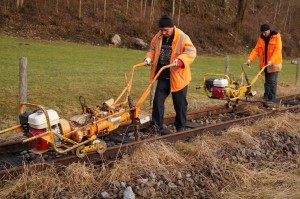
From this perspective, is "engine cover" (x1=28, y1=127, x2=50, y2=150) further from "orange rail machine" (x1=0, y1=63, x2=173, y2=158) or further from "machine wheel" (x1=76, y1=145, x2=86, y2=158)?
"machine wheel" (x1=76, y1=145, x2=86, y2=158)

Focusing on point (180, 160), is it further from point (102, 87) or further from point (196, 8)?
point (196, 8)

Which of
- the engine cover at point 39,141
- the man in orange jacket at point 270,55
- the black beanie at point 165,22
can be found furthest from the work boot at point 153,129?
the man in orange jacket at point 270,55

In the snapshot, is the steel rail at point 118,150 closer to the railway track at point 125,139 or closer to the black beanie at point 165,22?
the railway track at point 125,139

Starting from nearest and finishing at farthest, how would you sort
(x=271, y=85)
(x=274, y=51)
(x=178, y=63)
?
(x=178, y=63), (x=274, y=51), (x=271, y=85)

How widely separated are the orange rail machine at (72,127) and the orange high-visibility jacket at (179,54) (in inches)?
37.3

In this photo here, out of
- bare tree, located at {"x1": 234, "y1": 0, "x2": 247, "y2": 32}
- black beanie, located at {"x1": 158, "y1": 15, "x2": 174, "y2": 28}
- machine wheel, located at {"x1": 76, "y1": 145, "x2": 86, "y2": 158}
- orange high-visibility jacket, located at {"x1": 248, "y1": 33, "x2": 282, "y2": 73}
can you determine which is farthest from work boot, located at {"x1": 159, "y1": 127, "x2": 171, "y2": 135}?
bare tree, located at {"x1": 234, "y1": 0, "x2": 247, "y2": 32}

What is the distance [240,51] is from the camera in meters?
38.6

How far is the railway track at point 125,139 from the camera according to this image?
193 inches

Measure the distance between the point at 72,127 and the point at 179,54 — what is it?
2396 millimetres

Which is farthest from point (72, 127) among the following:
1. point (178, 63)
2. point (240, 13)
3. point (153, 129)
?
point (240, 13)

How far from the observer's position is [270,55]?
9688 millimetres

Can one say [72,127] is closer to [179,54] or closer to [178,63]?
[178,63]

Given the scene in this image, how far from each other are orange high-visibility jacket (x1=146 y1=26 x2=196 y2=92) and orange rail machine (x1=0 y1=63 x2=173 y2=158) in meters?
0.95

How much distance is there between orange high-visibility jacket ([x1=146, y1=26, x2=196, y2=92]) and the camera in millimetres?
6164
